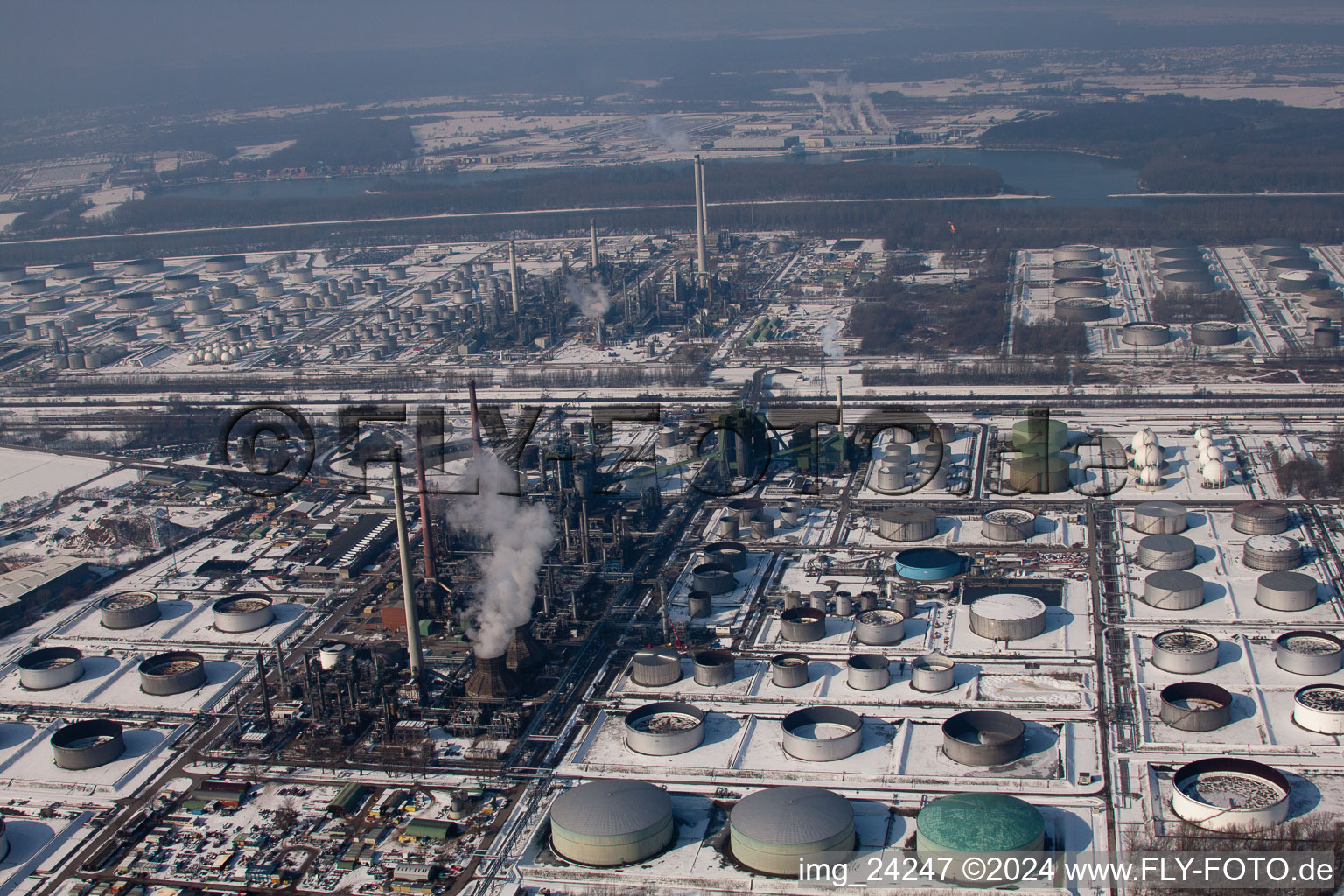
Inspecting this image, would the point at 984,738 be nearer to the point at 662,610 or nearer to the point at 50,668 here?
the point at 662,610

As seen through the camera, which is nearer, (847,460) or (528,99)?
(847,460)

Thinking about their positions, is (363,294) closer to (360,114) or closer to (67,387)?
(67,387)

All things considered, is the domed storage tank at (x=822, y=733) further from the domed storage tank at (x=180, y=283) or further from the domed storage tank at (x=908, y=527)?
the domed storage tank at (x=180, y=283)

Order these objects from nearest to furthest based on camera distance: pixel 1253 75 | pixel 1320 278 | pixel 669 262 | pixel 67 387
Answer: pixel 67 387
pixel 1320 278
pixel 669 262
pixel 1253 75

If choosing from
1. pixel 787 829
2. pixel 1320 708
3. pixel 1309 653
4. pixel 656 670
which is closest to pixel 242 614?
pixel 656 670

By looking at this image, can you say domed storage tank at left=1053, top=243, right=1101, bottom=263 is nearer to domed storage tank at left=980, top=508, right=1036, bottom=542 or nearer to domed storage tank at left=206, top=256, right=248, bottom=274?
domed storage tank at left=980, top=508, right=1036, bottom=542

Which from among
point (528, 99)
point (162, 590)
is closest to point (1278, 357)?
point (162, 590)
